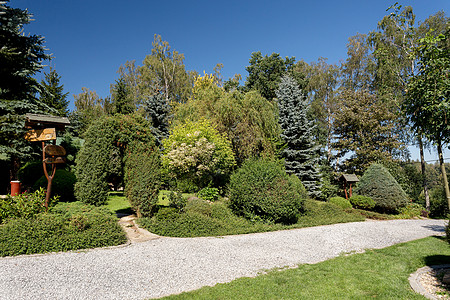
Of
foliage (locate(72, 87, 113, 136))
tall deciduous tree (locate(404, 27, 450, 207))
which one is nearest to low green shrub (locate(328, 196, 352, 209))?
tall deciduous tree (locate(404, 27, 450, 207))

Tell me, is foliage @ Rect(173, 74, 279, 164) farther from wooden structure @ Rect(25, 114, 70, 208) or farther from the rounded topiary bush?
wooden structure @ Rect(25, 114, 70, 208)

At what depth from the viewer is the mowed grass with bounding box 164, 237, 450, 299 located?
12.1 feet

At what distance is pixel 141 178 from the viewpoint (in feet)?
25.2

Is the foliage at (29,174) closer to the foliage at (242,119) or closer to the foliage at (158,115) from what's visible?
the foliage at (242,119)

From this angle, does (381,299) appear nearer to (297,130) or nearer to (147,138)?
(147,138)

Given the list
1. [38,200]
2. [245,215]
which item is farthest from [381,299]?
[38,200]

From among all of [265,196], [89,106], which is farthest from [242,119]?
[89,106]

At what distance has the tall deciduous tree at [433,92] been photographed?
4.36m

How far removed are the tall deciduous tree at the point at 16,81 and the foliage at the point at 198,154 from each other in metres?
6.60

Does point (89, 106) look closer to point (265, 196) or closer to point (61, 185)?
point (61, 185)

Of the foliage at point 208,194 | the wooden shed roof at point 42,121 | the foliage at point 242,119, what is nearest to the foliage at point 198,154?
the foliage at point 208,194

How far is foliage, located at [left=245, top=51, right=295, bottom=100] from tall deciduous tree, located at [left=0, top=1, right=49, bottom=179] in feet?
56.4

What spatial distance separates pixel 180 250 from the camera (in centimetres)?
571

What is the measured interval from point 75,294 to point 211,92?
1281 centimetres
